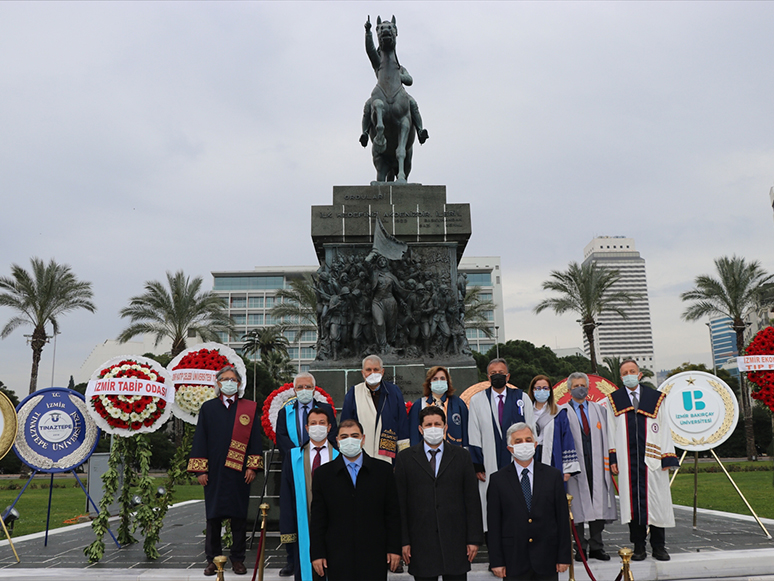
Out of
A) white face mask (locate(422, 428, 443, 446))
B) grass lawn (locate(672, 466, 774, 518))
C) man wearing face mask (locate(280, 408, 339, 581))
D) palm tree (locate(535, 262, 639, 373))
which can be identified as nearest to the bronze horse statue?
man wearing face mask (locate(280, 408, 339, 581))

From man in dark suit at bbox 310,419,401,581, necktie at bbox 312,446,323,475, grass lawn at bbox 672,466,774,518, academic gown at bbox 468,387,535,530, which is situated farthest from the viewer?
grass lawn at bbox 672,466,774,518

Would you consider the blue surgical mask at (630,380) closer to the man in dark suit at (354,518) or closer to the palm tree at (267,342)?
the man in dark suit at (354,518)

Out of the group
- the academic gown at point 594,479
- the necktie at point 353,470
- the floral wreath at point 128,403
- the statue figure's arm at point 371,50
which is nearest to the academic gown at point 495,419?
the academic gown at point 594,479

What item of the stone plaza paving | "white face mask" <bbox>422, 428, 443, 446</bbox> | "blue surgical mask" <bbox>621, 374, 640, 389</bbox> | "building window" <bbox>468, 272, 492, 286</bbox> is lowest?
the stone plaza paving

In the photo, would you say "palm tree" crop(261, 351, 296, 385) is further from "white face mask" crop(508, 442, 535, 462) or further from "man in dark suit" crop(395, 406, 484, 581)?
"white face mask" crop(508, 442, 535, 462)

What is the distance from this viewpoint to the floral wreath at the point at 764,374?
855cm

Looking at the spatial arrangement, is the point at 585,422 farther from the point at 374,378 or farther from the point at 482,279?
the point at 482,279

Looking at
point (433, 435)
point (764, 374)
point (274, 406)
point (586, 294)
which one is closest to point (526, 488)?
point (433, 435)

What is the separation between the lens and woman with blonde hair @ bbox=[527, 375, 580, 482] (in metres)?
6.39

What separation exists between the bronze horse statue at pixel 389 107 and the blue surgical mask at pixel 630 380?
5810mm

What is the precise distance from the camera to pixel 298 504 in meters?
5.32

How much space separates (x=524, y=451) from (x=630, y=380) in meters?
2.75

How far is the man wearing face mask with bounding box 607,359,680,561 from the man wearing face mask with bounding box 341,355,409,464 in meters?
2.42

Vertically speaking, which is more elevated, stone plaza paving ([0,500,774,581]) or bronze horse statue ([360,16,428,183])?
bronze horse statue ([360,16,428,183])
